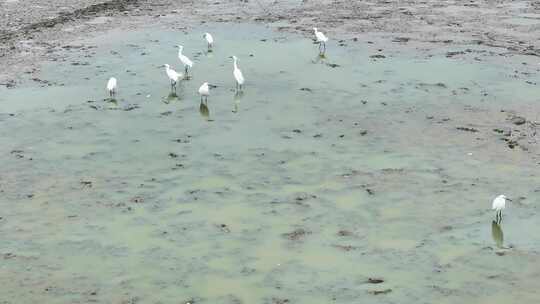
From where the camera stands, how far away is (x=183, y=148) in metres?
14.6

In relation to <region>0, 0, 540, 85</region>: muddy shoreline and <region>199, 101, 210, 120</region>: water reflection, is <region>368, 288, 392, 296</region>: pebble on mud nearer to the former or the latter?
<region>199, 101, 210, 120</region>: water reflection

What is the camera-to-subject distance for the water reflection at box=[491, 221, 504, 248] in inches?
443

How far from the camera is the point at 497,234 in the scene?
11.5 m

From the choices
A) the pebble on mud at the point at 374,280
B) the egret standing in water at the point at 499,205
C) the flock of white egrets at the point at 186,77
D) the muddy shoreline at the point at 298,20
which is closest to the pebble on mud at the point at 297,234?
the pebble on mud at the point at 374,280

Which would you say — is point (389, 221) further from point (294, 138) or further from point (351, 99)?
point (351, 99)

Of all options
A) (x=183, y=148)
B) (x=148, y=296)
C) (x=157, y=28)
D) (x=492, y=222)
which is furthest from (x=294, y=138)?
(x=157, y=28)

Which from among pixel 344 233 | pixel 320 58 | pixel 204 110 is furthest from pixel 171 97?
pixel 344 233

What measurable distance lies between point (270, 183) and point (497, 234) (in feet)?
12.2

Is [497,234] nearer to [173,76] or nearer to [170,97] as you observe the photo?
[170,97]

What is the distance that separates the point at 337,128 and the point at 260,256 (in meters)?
4.95

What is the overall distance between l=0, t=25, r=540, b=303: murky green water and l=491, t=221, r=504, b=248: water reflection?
51 mm

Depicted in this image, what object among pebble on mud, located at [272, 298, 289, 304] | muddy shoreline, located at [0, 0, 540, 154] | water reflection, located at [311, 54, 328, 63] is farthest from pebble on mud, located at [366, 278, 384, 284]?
muddy shoreline, located at [0, 0, 540, 154]

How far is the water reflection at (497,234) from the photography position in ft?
36.9

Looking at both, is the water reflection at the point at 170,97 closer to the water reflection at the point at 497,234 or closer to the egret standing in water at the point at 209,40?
the egret standing in water at the point at 209,40
